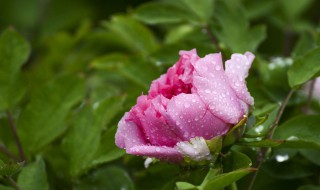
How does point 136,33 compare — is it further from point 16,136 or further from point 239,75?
point 239,75

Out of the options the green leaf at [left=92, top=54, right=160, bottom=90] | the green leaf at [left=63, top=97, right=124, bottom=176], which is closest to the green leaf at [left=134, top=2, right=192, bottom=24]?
the green leaf at [left=92, top=54, right=160, bottom=90]

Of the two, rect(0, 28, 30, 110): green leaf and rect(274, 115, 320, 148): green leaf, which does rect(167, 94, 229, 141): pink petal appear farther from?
rect(0, 28, 30, 110): green leaf

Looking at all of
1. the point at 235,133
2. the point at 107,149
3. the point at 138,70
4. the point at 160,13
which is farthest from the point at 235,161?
the point at 160,13

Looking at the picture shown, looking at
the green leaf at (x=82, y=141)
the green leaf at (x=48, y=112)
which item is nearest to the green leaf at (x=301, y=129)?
the green leaf at (x=82, y=141)

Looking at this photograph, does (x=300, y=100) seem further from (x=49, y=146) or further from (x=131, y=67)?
(x=49, y=146)

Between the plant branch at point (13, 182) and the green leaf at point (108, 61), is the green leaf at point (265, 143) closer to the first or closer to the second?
the plant branch at point (13, 182)

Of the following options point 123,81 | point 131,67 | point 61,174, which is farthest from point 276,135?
point 123,81
